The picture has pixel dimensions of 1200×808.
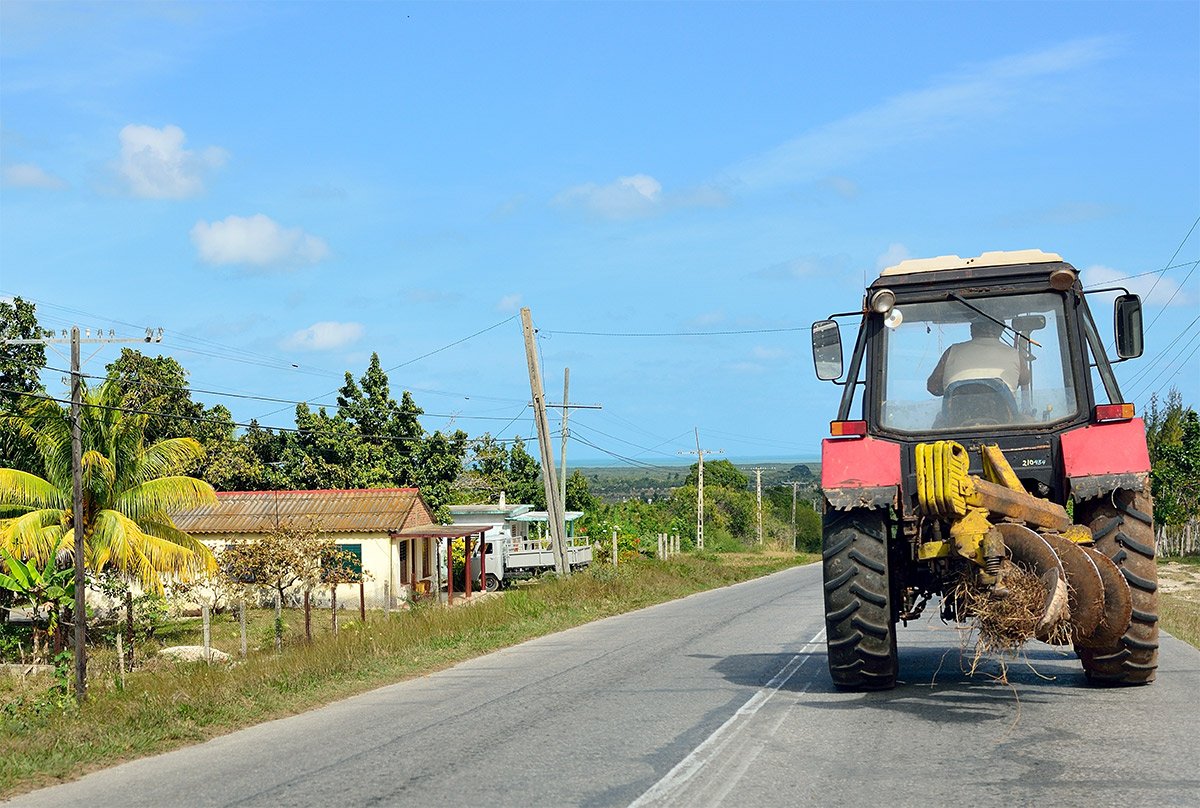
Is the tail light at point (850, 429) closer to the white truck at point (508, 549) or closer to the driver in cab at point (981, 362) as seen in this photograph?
the driver in cab at point (981, 362)

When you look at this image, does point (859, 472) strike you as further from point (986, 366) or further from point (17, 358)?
point (17, 358)

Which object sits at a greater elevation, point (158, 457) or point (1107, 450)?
point (158, 457)

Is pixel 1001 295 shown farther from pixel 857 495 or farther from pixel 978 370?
pixel 857 495

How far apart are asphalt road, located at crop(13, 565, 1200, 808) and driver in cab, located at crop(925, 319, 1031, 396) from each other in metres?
2.72

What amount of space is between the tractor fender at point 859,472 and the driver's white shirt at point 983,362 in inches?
40.4

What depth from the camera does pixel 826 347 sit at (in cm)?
1105

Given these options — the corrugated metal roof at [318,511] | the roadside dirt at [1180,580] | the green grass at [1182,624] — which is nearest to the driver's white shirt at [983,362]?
the green grass at [1182,624]

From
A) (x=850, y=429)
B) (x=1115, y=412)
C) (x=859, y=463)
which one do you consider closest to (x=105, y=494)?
(x=850, y=429)

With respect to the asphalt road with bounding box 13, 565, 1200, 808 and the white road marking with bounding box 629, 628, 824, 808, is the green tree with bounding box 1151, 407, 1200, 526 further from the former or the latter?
the white road marking with bounding box 629, 628, 824, 808

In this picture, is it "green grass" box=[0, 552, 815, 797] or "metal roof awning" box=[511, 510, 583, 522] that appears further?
"metal roof awning" box=[511, 510, 583, 522]

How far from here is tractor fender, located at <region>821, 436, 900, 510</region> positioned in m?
10.2

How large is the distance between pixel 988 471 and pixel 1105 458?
96 centimetres

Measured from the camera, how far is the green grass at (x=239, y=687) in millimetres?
9562

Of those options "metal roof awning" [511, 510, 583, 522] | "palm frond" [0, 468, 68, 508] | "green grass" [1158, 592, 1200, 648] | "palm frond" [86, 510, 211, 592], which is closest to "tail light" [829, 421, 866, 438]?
"green grass" [1158, 592, 1200, 648]
